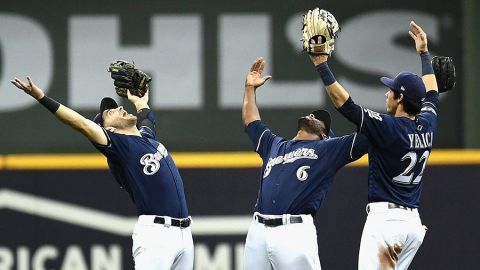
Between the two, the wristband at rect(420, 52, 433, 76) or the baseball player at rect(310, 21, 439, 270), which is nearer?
the baseball player at rect(310, 21, 439, 270)

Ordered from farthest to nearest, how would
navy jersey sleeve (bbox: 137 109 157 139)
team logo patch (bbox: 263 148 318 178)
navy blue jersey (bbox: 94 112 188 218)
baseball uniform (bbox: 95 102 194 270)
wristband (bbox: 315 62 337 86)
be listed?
navy jersey sleeve (bbox: 137 109 157 139) < team logo patch (bbox: 263 148 318 178) < navy blue jersey (bbox: 94 112 188 218) < baseball uniform (bbox: 95 102 194 270) < wristband (bbox: 315 62 337 86)

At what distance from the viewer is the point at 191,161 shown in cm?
880

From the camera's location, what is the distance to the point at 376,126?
6531mm

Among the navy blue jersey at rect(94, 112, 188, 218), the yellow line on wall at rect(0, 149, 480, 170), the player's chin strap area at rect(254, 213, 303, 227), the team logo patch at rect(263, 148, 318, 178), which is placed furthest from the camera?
the yellow line on wall at rect(0, 149, 480, 170)

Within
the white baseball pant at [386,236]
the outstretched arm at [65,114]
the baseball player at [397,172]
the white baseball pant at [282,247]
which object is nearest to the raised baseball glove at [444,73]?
the baseball player at [397,172]

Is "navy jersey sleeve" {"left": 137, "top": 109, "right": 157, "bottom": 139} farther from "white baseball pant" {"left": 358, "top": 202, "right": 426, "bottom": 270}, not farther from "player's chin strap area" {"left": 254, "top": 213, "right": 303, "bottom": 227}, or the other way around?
"white baseball pant" {"left": 358, "top": 202, "right": 426, "bottom": 270}

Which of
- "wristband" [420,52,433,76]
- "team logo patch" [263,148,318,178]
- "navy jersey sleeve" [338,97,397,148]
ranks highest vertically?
"wristband" [420,52,433,76]

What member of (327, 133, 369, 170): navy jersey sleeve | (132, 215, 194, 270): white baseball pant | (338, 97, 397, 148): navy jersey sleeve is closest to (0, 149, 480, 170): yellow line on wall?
(327, 133, 369, 170): navy jersey sleeve

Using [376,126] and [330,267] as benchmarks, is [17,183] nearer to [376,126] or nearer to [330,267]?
[330,267]

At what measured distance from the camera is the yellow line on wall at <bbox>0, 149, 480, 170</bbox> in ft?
28.7

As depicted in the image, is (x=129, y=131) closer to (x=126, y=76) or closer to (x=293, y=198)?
(x=126, y=76)

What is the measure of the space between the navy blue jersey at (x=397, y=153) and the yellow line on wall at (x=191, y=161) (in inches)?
77.1

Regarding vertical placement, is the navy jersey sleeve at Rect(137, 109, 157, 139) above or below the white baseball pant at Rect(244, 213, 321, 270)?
above

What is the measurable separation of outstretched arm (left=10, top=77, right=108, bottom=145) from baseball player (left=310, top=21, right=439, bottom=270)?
1.45 m
